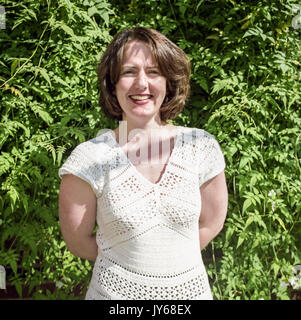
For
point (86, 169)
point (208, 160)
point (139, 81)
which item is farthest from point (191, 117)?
point (86, 169)

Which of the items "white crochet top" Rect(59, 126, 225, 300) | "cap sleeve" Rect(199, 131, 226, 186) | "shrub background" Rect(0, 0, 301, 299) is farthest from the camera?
"shrub background" Rect(0, 0, 301, 299)

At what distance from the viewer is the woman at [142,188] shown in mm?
1590

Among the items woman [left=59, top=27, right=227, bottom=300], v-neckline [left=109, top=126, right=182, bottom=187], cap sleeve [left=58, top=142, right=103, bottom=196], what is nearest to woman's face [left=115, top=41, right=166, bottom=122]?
woman [left=59, top=27, right=227, bottom=300]

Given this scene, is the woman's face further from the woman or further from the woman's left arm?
the woman's left arm

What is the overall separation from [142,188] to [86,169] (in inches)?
9.4

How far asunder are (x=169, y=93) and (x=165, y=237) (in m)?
0.69

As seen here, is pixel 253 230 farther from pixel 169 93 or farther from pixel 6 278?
pixel 6 278

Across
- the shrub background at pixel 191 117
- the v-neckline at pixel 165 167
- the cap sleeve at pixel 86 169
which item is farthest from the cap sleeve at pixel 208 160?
the shrub background at pixel 191 117

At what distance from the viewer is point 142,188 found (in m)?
1.61

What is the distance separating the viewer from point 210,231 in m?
1.89

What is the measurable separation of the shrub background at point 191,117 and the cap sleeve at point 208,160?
593 millimetres

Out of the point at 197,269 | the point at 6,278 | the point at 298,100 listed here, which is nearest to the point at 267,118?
the point at 298,100

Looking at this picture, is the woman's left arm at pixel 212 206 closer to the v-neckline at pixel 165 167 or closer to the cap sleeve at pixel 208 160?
the cap sleeve at pixel 208 160

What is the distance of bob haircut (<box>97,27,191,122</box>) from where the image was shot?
167 centimetres
